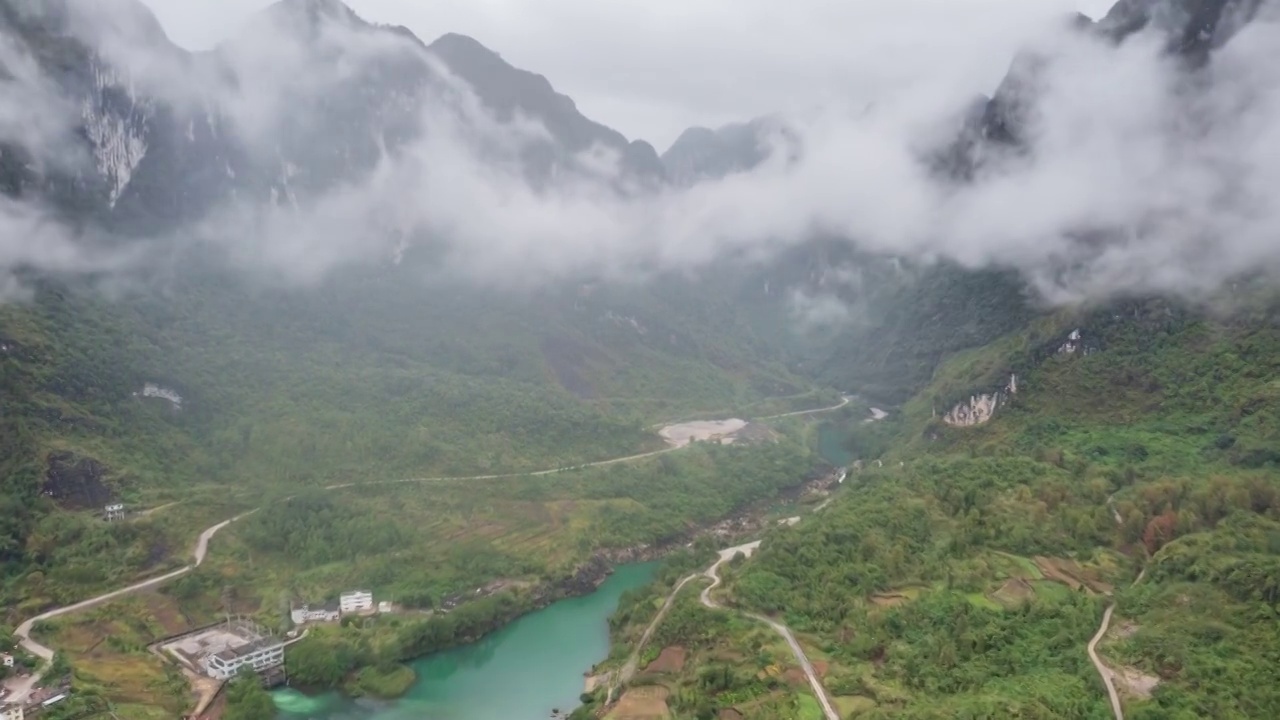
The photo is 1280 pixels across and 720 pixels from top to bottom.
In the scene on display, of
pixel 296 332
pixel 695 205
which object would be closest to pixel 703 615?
pixel 296 332

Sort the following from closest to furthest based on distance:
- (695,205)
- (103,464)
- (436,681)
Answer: (436,681)
(103,464)
(695,205)

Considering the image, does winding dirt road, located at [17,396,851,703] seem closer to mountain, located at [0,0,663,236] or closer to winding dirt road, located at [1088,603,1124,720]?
winding dirt road, located at [1088,603,1124,720]

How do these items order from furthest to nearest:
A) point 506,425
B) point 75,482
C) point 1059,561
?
1. point 506,425
2. point 75,482
3. point 1059,561

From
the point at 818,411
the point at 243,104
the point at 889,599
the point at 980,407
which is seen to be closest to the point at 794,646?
the point at 889,599

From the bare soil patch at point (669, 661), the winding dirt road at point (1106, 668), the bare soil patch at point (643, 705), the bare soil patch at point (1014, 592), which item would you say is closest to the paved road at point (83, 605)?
the bare soil patch at point (643, 705)

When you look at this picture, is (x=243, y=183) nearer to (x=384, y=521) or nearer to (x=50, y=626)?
(x=384, y=521)

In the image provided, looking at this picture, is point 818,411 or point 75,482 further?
point 818,411

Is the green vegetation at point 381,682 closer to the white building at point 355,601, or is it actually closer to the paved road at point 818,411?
the white building at point 355,601

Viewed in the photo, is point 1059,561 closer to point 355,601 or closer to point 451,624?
point 451,624
